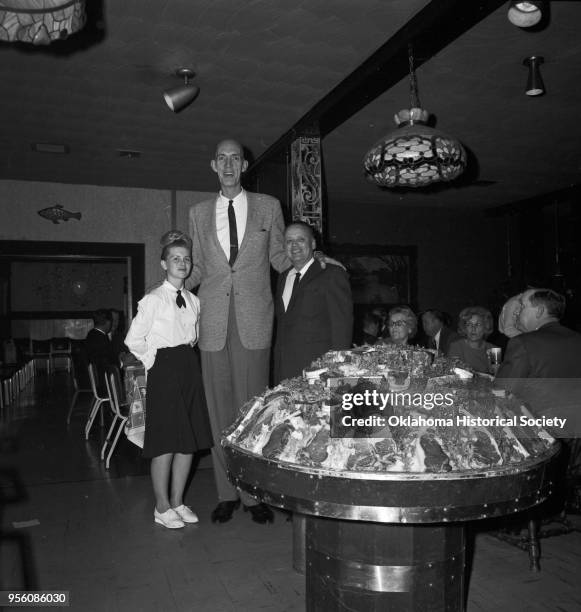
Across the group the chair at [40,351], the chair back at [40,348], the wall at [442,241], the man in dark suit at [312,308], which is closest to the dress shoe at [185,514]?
the man in dark suit at [312,308]

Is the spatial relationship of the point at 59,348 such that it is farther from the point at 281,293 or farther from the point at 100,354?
the point at 281,293

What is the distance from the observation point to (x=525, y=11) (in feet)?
10.4

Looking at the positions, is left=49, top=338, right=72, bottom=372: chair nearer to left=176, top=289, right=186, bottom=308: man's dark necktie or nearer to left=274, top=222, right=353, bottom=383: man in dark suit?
left=176, top=289, right=186, bottom=308: man's dark necktie

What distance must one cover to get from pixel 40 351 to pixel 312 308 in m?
12.9

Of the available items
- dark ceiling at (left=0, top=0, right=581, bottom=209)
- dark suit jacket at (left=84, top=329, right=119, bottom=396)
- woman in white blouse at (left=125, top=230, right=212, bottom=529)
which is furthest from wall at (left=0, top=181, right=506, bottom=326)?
woman in white blouse at (left=125, top=230, right=212, bottom=529)

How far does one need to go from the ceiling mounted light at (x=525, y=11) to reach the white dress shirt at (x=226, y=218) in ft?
6.03

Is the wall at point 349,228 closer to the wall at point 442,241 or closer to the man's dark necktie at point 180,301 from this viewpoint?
the wall at point 442,241

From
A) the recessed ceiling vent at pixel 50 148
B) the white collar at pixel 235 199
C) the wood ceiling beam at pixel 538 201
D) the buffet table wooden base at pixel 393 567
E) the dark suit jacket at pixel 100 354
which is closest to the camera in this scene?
the buffet table wooden base at pixel 393 567

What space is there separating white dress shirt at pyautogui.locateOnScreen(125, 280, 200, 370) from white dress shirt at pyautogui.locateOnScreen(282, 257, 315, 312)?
552 mm

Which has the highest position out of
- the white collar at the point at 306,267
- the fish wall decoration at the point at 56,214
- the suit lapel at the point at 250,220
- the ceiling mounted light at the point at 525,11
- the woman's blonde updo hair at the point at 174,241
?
the ceiling mounted light at the point at 525,11

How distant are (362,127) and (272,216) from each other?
2698 mm

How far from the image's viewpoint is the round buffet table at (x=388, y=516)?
56.2 inches

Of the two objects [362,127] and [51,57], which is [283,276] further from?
[362,127]

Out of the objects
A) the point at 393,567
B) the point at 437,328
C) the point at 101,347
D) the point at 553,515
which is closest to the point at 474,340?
the point at 437,328
